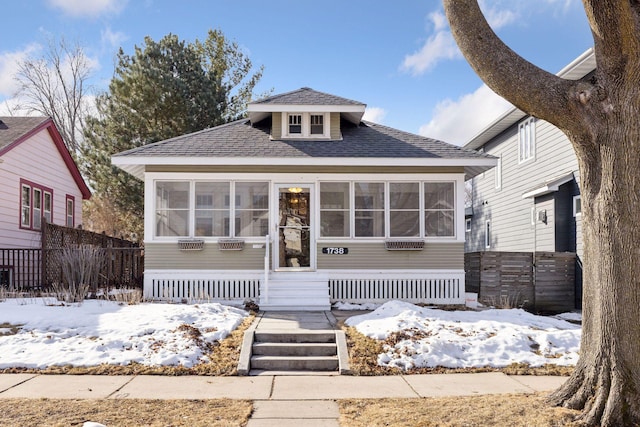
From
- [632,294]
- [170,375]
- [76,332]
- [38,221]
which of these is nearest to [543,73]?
[632,294]

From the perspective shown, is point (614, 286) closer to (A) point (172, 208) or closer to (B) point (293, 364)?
(B) point (293, 364)

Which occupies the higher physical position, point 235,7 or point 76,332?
point 235,7

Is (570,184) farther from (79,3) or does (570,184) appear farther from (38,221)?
(79,3)

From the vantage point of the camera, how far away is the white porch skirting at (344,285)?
37.7 feet

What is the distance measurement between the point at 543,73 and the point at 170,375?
5325 millimetres

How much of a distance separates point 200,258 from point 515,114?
10.8 metres

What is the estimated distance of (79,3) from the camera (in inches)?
856

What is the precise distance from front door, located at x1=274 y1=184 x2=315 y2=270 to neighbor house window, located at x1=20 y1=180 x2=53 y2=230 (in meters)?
8.20

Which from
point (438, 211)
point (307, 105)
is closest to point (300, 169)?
point (307, 105)

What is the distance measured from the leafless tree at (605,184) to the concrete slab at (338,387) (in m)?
1.75

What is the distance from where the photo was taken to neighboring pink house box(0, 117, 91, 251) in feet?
47.9

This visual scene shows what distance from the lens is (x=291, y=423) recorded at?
4.84 m

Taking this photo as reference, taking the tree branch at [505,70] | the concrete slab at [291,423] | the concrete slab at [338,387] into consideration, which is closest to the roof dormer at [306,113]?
the concrete slab at [338,387]

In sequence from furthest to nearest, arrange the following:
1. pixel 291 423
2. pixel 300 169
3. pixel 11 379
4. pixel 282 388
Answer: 1. pixel 300 169
2. pixel 11 379
3. pixel 282 388
4. pixel 291 423
